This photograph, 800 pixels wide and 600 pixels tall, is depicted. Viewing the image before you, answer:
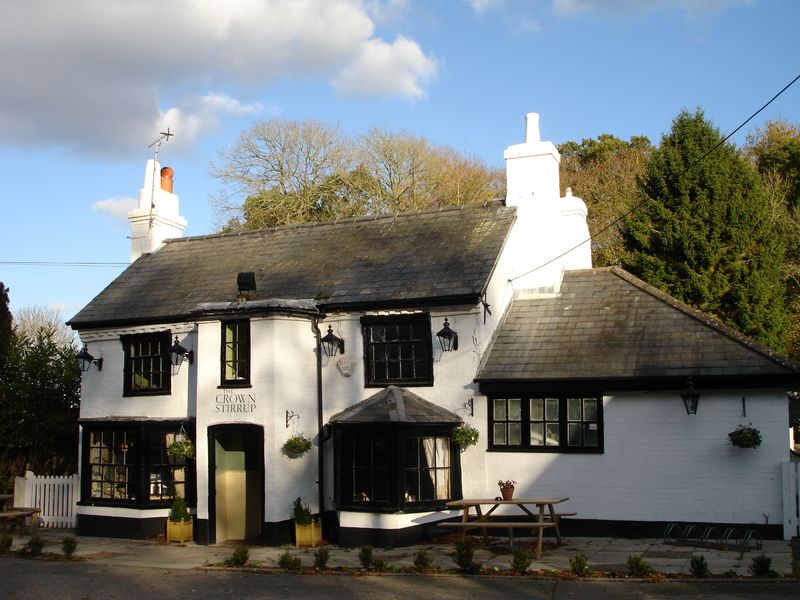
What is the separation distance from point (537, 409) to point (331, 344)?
4270 millimetres

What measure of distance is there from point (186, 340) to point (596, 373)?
8784 mm

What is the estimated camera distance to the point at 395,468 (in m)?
15.7

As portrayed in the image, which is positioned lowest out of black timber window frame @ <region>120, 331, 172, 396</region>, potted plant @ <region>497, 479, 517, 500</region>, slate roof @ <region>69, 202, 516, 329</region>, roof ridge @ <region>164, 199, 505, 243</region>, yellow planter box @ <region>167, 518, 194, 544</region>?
yellow planter box @ <region>167, 518, 194, 544</region>

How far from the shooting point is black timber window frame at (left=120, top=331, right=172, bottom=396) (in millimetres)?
19094

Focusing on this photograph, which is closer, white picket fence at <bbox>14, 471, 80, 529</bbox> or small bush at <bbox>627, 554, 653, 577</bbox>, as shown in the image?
small bush at <bbox>627, 554, 653, 577</bbox>

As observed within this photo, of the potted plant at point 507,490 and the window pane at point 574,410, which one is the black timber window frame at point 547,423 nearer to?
the window pane at point 574,410

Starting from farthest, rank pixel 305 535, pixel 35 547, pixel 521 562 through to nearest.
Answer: pixel 305 535 < pixel 35 547 < pixel 521 562

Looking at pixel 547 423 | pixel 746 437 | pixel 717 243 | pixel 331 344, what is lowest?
pixel 746 437

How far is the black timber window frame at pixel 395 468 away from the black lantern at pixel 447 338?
152 centimetres

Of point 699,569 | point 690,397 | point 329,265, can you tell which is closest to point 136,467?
point 329,265

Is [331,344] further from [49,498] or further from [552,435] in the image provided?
[49,498]

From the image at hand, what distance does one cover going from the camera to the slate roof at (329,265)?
17.4m

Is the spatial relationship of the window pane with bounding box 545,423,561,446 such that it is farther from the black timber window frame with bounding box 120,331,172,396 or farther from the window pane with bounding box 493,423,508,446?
the black timber window frame with bounding box 120,331,172,396

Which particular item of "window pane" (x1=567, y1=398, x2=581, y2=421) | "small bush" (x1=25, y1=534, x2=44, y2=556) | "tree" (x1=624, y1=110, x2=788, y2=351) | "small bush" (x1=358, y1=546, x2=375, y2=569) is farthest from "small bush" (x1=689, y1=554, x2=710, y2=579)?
"tree" (x1=624, y1=110, x2=788, y2=351)
